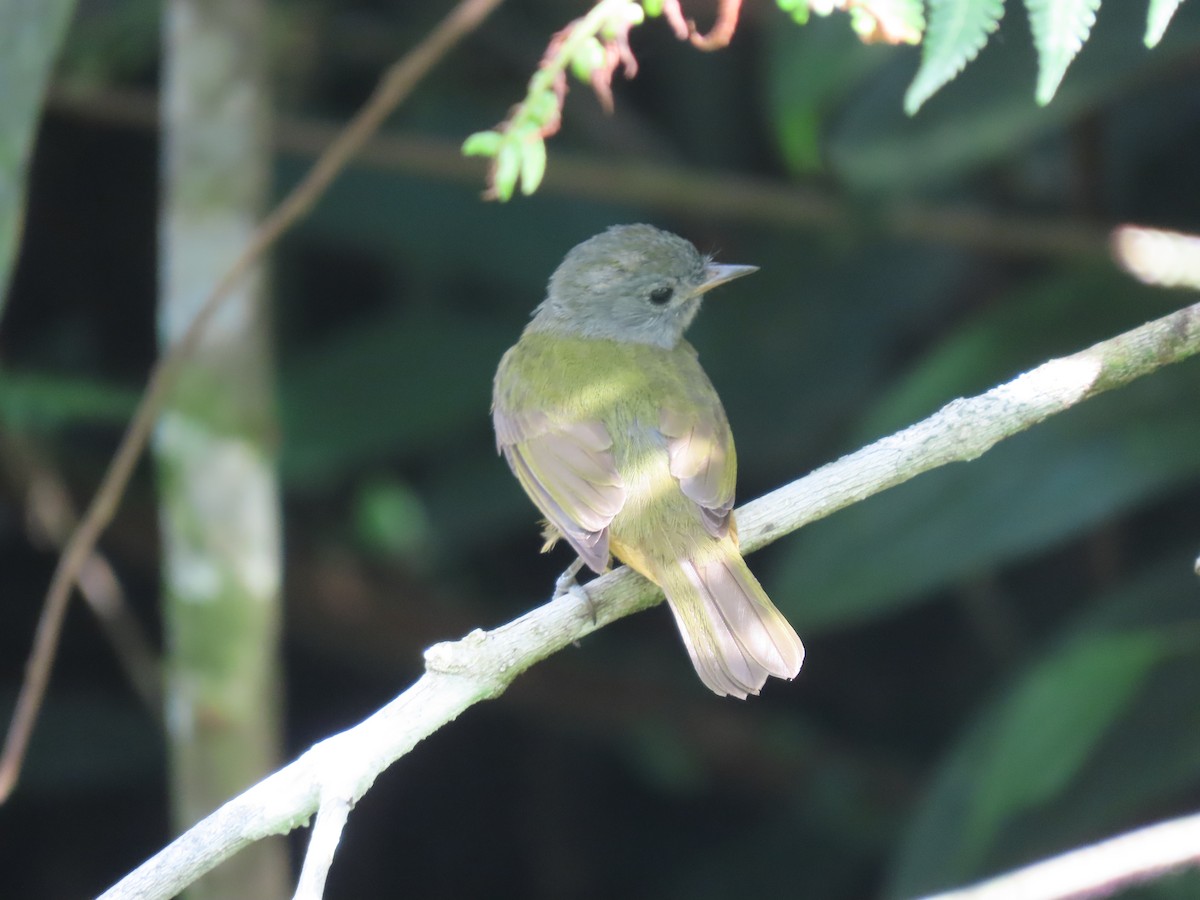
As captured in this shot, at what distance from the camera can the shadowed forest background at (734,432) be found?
380 cm

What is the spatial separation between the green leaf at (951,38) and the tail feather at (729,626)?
3.59ft

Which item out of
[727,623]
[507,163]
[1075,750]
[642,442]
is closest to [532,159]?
[507,163]

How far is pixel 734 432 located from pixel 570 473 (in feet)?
5.21

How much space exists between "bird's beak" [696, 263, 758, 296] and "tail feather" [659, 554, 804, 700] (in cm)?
104

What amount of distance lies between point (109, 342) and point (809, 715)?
2.80 m

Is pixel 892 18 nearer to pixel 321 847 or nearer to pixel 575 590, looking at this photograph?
pixel 575 590

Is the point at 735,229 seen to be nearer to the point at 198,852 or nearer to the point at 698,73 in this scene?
the point at 698,73

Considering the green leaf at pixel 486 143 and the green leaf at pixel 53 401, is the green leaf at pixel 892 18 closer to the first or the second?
the green leaf at pixel 486 143

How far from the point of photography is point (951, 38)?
2062mm

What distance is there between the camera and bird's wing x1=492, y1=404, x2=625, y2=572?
9.66 ft

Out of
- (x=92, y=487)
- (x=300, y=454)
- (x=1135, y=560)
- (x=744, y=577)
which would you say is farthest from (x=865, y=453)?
(x=92, y=487)

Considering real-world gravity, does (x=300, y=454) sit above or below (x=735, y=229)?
below

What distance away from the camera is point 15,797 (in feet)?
16.2

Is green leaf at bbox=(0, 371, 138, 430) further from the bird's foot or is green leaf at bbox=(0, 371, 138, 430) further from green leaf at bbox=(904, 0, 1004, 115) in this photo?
green leaf at bbox=(904, 0, 1004, 115)
